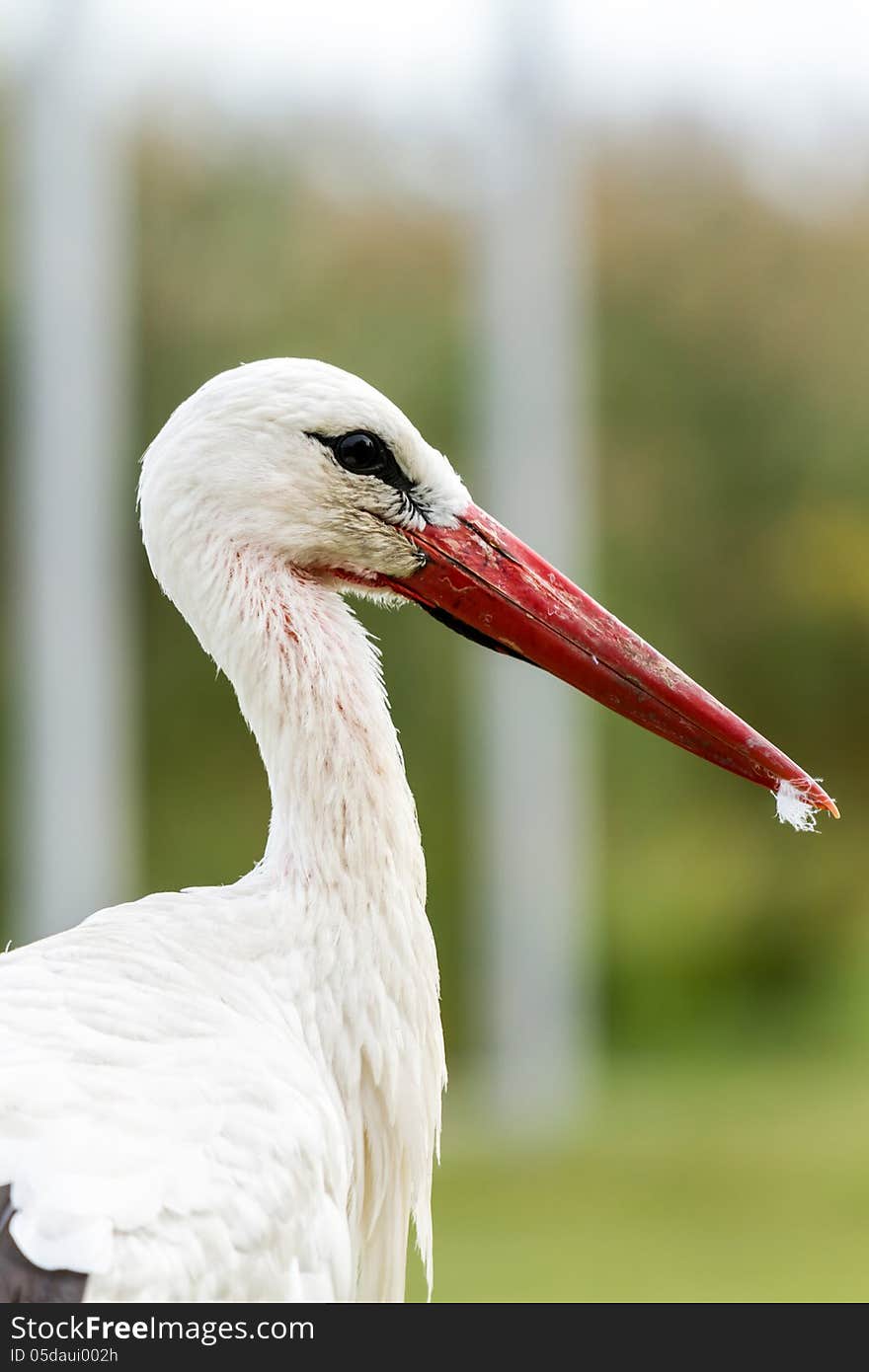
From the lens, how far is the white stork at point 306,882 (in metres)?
1.75

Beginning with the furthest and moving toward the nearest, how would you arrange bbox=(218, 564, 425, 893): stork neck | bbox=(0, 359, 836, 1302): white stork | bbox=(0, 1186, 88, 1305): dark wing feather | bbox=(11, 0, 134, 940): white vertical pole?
bbox=(11, 0, 134, 940): white vertical pole → bbox=(218, 564, 425, 893): stork neck → bbox=(0, 359, 836, 1302): white stork → bbox=(0, 1186, 88, 1305): dark wing feather

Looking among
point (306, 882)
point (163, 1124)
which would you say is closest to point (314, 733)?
point (306, 882)

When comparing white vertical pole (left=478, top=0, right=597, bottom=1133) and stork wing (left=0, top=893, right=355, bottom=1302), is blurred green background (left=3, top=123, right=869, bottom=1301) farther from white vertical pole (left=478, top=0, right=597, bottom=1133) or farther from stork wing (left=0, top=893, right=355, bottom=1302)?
stork wing (left=0, top=893, right=355, bottom=1302)

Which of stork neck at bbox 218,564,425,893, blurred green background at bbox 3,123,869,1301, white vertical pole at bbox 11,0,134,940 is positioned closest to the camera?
stork neck at bbox 218,564,425,893

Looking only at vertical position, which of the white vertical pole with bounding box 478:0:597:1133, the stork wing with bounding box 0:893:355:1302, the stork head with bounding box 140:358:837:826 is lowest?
the stork wing with bounding box 0:893:355:1302

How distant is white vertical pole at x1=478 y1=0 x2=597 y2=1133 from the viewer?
7.32 metres

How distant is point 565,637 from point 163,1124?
0.69 metres

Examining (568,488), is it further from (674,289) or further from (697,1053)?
(697,1053)

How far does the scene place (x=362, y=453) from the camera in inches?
79.2

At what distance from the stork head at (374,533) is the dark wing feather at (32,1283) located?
726 millimetres

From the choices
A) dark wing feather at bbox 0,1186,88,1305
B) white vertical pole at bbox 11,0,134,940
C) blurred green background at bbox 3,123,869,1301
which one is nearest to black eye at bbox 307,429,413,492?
dark wing feather at bbox 0,1186,88,1305

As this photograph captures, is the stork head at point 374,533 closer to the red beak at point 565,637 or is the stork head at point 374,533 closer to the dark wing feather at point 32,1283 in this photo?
the red beak at point 565,637

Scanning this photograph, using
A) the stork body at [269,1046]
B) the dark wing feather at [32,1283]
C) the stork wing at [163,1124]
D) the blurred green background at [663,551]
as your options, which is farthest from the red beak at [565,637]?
the blurred green background at [663,551]

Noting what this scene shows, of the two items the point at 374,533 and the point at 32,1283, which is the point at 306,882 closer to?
the point at 374,533
